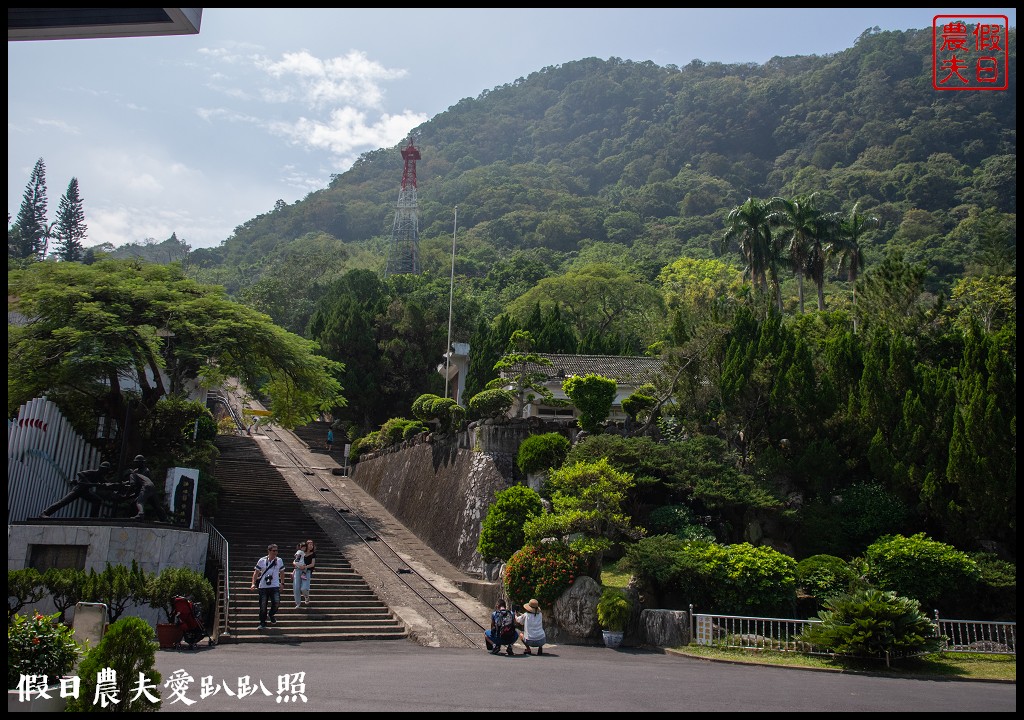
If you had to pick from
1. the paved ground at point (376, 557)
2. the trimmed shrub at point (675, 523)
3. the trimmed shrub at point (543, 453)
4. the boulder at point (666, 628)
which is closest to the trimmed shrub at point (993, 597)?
the trimmed shrub at point (675, 523)

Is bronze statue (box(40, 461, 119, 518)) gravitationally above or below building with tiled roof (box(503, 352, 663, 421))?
below

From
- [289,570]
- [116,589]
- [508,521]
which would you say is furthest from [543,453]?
[116,589]

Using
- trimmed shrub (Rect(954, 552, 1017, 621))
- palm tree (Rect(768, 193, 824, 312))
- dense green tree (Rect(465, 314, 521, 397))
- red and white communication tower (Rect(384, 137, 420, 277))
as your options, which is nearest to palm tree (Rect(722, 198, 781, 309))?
palm tree (Rect(768, 193, 824, 312))

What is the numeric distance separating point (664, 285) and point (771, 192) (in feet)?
186

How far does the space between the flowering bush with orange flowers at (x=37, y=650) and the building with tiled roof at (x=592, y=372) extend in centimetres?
2209

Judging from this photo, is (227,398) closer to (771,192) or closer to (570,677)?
(570,677)

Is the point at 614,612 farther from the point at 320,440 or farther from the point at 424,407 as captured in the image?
the point at 320,440

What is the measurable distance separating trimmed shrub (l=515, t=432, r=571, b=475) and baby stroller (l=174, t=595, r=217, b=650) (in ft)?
33.3

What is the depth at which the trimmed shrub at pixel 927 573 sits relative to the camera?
50.9 ft

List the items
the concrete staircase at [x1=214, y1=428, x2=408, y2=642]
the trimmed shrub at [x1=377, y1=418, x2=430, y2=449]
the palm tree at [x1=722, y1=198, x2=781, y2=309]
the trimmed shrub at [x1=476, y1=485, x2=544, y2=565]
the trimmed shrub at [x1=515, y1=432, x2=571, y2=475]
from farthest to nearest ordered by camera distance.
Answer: the palm tree at [x1=722, y1=198, x2=781, y2=309]
the trimmed shrub at [x1=377, y1=418, x2=430, y2=449]
the trimmed shrub at [x1=515, y1=432, x2=571, y2=475]
the trimmed shrub at [x1=476, y1=485, x2=544, y2=565]
the concrete staircase at [x1=214, y1=428, x2=408, y2=642]

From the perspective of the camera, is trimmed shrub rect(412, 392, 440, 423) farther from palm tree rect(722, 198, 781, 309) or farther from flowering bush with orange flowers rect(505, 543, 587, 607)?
palm tree rect(722, 198, 781, 309)

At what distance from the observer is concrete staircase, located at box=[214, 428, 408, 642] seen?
48.9 feet

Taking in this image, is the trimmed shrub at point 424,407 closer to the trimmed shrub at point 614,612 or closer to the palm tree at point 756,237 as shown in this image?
the trimmed shrub at point 614,612

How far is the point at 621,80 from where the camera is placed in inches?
6708
